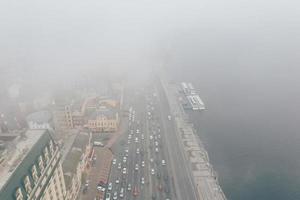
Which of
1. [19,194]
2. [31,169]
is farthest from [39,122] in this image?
[19,194]

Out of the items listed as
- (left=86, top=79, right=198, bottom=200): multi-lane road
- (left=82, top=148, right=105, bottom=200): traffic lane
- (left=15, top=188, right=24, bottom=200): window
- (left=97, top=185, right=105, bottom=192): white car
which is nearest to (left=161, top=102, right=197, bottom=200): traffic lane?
(left=86, top=79, right=198, bottom=200): multi-lane road

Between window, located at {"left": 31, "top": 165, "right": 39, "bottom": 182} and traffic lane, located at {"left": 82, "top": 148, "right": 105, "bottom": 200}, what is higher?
window, located at {"left": 31, "top": 165, "right": 39, "bottom": 182}

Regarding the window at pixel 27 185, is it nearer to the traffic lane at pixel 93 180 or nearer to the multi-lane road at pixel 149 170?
the traffic lane at pixel 93 180

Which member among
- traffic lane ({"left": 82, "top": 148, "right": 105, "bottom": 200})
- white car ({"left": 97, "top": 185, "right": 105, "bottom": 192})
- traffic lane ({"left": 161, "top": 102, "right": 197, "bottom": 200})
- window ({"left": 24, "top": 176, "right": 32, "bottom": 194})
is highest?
window ({"left": 24, "top": 176, "right": 32, "bottom": 194})

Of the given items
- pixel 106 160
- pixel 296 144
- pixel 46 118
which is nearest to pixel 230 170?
pixel 296 144

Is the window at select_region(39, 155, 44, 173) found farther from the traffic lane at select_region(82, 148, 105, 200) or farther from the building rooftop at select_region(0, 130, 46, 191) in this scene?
the traffic lane at select_region(82, 148, 105, 200)

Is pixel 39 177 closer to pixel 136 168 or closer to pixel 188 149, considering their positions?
pixel 136 168

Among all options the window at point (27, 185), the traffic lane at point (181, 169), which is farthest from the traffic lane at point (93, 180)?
the window at point (27, 185)
